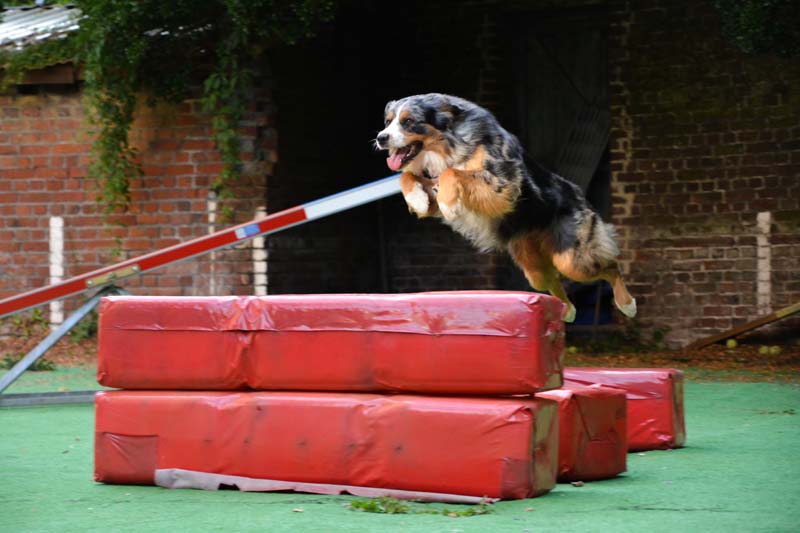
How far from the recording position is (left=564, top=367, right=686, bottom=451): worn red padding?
634cm

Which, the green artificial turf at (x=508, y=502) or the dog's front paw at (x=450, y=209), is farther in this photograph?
the dog's front paw at (x=450, y=209)

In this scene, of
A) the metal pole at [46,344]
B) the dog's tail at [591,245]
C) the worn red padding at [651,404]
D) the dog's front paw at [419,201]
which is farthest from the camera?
the metal pole at [46,344]

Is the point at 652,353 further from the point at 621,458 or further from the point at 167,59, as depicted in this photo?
the point at 621,458

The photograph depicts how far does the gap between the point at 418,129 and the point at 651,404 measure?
242cm

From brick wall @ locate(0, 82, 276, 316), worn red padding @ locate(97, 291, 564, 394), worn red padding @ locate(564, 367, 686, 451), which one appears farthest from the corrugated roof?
worn red padding @ locate(564, 367, 686, 451)

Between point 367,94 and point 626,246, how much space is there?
11.2ft

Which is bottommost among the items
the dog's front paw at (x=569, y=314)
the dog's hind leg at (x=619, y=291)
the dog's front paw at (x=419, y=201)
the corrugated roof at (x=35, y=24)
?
the dog's front paw at (x=569, y=314)

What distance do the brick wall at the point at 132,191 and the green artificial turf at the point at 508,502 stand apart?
546 cm

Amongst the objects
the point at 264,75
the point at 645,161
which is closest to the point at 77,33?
the point at 264,75

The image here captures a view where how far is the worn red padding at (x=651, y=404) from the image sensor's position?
6.34 meters

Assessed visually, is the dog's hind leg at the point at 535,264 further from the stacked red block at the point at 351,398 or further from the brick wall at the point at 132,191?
the brick wall at the point at 132,191

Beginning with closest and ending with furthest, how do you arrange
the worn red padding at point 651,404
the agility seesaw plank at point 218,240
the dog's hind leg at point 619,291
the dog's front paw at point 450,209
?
the dog's front paw at point 450,209 → the dog's hind leg at point 619,291 → the worn red padding at point 651,404 → the agility seesaw plank at point 218,240

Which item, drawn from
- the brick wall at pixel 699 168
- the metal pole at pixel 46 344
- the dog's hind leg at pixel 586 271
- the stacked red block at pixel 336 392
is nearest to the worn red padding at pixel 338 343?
the stacked red block at pixel 336 392

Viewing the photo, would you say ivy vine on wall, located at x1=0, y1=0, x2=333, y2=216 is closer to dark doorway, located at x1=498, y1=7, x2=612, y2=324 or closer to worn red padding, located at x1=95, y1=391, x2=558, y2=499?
dark doorway, located at x1=498, y1=7, x2=612, y2=324
